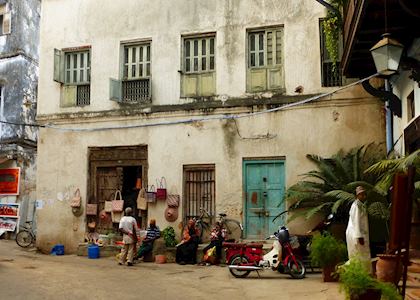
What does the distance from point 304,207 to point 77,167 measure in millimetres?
7113

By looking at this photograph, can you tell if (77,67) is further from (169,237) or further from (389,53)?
(389,53)

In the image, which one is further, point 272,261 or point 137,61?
point 137,61

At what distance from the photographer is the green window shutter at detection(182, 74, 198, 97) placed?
1515cm

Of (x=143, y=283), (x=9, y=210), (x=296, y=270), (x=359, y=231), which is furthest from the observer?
(x=9, y=210)

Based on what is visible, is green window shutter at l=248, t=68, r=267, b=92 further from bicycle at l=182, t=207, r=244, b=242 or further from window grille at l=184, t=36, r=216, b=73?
bicycle at l=182, t=207, r=244, b=242

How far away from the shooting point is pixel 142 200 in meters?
15.2

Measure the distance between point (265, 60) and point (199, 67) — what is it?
1.93 meters

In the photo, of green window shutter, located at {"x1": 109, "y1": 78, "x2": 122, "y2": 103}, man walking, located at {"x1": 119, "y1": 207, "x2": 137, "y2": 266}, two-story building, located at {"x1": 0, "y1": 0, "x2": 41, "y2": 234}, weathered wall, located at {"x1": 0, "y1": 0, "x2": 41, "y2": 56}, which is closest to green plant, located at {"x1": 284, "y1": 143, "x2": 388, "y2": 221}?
man walking, located at {"x1": 119, "y1": 207, "x2": 137, "y2": 266}

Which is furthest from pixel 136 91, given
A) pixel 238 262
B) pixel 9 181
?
pixel 9 181

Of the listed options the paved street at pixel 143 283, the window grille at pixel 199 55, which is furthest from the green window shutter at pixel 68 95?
the paved street at pixel 143 283

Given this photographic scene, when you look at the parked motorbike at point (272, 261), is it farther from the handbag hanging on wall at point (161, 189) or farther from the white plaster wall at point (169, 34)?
the white plaster wall at point (169, 34)

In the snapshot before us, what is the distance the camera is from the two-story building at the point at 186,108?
553 inches

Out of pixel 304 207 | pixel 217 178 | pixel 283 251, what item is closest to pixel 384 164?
pixel 283 251

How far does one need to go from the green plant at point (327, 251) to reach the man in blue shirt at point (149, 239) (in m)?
5.64
